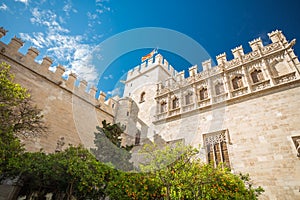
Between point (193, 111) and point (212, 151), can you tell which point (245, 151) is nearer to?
point (212, 151)

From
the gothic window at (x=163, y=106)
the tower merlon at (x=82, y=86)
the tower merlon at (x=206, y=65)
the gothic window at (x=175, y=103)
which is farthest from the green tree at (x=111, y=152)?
the tower merlon at (x=206, y=65)

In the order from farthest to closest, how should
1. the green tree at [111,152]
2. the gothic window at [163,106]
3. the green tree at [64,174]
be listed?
1. the gothic window at [163,106]
2. the green tree at [111,152]
3. the green tree at [64,174]

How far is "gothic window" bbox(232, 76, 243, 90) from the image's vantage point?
37.0 ft

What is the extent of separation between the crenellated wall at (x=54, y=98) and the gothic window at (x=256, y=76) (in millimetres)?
13155

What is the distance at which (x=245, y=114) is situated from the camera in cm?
983

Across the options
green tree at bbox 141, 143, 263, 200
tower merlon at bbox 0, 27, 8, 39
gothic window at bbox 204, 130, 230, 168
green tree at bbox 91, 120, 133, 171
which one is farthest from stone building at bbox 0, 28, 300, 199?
green tree at bbox 91, 120, 133, 171

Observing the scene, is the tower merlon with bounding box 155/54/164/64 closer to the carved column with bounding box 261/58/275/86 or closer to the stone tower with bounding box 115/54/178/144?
the stone tower with bounding box 115/54/178/144

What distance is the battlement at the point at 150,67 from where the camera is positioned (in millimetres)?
19781

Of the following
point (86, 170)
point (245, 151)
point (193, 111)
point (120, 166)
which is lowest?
point (86, 170)

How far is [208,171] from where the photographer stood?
570 cm

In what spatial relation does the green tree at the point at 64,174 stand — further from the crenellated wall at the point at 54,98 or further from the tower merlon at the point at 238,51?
the tower merlon at the point at 238,51

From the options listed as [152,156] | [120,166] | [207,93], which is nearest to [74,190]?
[120,166]

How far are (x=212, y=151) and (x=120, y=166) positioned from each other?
5611 millimetres

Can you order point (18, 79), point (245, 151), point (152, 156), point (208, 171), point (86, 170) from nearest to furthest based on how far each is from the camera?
point (208, 171), point (86, 170), point (152, 156), point (245, 151), point (18, 79)
